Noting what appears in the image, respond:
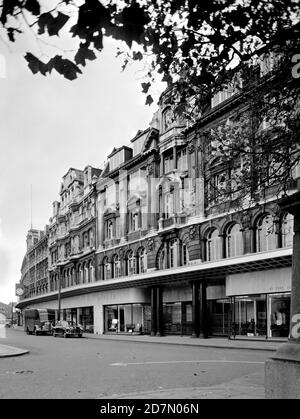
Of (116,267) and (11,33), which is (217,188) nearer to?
(11,33)

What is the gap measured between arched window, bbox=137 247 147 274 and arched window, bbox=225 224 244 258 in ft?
35.4

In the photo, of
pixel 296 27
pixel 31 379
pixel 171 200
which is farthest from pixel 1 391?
pixel 171 200

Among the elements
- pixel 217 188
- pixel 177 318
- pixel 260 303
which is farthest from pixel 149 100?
pixel 177 318

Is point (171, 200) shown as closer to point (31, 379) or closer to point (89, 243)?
point (89, 243)

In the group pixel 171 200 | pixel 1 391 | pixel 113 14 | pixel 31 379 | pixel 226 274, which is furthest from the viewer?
pixel 171 200

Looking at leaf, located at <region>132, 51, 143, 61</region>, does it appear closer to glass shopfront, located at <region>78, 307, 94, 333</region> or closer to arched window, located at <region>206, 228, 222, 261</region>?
arched window, located at <region>206, 228, 222, 261</region>

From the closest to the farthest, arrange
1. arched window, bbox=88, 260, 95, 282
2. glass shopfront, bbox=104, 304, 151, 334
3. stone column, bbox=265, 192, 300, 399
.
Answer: stone column, bbox=265, 192, 300, 399 < glass shopfront, bbox=104, 304, 151, 334 < arched window, bbox=88, 260, 95, 282

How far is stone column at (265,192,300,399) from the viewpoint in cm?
707

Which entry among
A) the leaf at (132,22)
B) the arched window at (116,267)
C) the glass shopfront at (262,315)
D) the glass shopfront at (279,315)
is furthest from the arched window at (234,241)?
the leaf at (132,22)

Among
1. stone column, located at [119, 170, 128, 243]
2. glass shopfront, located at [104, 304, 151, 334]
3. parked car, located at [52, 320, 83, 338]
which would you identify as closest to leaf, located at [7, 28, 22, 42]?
parked car, located at [52, 320, 83, 338]

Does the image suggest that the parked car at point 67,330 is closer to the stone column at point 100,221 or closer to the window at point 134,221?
the window at point 134,221

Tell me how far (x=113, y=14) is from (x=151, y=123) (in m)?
37.7

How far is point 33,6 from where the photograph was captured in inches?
184

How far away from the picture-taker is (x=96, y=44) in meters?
5.06
